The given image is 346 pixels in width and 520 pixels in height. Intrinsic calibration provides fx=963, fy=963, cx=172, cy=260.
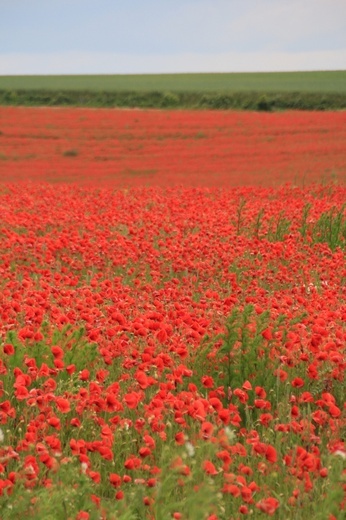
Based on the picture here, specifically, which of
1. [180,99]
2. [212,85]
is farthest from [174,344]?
[212,85]

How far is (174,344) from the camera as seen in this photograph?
4.66m

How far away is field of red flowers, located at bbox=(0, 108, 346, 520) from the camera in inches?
129

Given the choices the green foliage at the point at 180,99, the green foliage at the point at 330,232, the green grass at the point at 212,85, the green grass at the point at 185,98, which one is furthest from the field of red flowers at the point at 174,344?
the green grass at the point at 212,85

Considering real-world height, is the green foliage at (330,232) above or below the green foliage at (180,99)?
below

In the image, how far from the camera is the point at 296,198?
13.5 meters

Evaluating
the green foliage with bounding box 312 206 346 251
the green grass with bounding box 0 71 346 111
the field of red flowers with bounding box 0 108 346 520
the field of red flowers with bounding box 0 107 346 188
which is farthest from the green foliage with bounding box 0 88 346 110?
the green foliage with bounding box 312 206 346 251

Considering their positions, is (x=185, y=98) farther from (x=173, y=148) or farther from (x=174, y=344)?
(x=174, y=344)

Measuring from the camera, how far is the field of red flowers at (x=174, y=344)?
327 centimetres

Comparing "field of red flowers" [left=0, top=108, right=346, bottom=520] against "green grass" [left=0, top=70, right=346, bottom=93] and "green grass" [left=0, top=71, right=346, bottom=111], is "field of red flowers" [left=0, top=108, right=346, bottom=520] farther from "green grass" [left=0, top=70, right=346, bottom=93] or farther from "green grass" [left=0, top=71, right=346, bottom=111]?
"green grass" [left=0, top=70, right=346, bottom=93]

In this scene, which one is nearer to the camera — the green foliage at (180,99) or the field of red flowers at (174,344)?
the field of red flowers at (174,344)

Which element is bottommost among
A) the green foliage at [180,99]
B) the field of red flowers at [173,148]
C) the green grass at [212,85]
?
the field of red flowers at [173,148]

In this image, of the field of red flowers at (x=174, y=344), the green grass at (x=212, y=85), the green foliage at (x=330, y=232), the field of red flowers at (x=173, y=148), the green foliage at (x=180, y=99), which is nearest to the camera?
the field of red flowers at (x=174, y=344)

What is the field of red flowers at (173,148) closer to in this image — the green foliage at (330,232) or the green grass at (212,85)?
the green foliage at (330,232)

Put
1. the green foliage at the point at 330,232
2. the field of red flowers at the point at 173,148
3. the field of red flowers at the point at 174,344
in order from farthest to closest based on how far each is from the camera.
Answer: the field of red flowers at the point at 173,148
the green foliage at the point at 330,232
the field of red flowers at the point at 174,344
